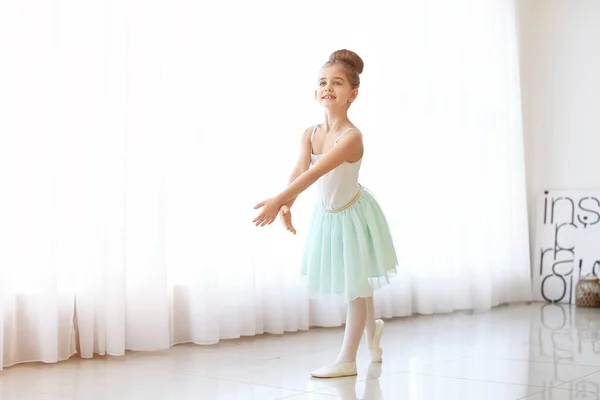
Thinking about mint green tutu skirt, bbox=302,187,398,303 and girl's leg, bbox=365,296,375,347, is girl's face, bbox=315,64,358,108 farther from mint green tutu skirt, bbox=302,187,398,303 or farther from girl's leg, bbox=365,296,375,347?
girl's leg, bbox=365,296,375,347

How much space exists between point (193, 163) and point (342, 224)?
0.85 metres

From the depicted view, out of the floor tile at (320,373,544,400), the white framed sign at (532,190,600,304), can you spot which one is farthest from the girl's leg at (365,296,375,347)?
the white framed sign at (532,190,600,304)

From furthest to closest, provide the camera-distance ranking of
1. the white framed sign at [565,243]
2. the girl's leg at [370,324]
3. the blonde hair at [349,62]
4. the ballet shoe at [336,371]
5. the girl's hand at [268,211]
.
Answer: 1. the white framed sign at [565,243]
2. the girl's leg at [370,324]
3. the blonde hair at [349,62]
4. the ballet shoe at [336,371]
5. the girl's hand at [268,211]

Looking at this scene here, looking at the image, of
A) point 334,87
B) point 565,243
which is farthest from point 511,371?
point 565,243

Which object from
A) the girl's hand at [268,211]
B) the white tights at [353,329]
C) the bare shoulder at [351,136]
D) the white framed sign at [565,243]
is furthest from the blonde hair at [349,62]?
the white framed sign at [565,243]

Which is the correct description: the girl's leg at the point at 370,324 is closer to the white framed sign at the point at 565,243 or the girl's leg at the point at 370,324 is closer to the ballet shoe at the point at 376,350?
the ballet shoe at the point at 376,350

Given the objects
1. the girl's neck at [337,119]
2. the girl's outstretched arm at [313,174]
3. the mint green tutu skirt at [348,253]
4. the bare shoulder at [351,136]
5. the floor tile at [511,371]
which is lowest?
the floor tile at [511,371]

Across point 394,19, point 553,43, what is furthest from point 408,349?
point 553,43

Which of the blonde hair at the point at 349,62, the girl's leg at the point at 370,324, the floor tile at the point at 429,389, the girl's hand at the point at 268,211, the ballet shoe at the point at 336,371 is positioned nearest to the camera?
the floor tile at the point at 429,389

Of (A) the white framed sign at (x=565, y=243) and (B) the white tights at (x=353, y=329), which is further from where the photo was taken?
(A) the white framed sign at (x=565, y=243)

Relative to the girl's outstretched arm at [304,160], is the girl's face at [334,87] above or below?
above

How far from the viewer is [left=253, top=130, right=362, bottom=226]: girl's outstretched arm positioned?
1.88m

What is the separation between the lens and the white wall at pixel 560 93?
171 inches

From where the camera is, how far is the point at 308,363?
2.24 m
